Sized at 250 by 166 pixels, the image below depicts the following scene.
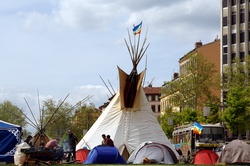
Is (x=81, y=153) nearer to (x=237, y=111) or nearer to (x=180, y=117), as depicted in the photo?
(x=237, y=111)

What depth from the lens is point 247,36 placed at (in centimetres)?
9975

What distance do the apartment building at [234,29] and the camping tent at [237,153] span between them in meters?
70.8

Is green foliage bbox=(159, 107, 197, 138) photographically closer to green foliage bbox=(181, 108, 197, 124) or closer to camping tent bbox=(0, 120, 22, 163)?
green foliage bbox=(181, 108, 197, 124)

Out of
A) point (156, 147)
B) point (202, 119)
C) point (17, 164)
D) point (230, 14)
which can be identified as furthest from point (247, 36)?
point (17, 164)

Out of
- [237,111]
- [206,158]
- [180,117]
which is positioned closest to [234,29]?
[180,117]

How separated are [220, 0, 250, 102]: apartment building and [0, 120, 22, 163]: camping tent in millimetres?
67039

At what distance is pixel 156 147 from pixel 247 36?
6749cm

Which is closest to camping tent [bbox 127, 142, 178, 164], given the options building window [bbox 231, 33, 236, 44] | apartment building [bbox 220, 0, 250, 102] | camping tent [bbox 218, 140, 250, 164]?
camping tent [bbox 218, 140, 250, 164]

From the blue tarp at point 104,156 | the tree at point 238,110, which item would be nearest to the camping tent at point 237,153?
the blue tarp at point 104,156

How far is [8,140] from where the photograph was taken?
36.0 metres

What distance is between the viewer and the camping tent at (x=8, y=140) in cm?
3572

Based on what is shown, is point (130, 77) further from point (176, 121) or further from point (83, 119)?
point (83, 119)

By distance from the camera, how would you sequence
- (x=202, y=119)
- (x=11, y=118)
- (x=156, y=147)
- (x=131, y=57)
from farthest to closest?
(x=11, y=118)
(x=202, y=119)
(x=131, y=57)
(x=156, y=147)

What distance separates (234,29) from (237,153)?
240 ft
